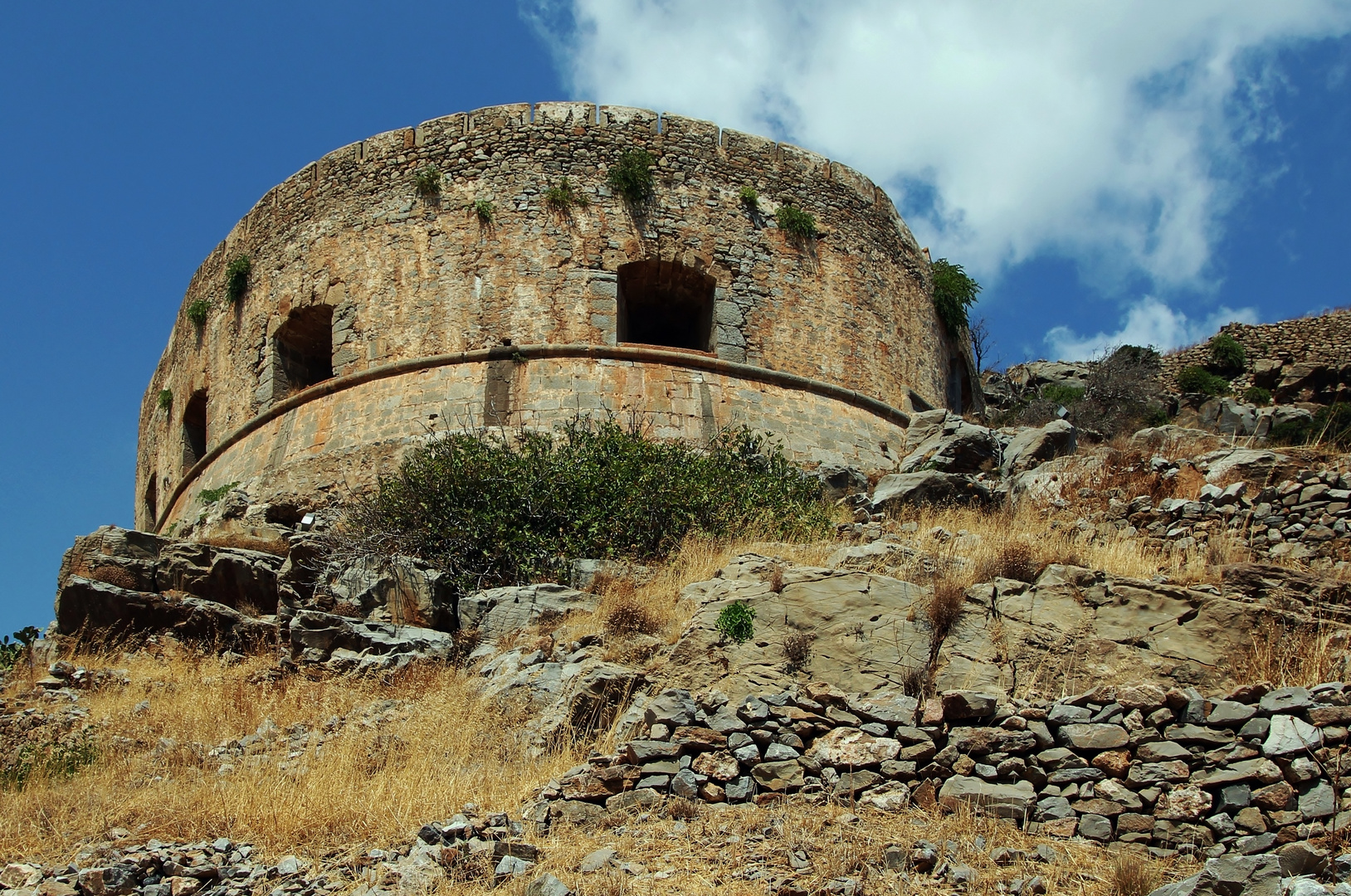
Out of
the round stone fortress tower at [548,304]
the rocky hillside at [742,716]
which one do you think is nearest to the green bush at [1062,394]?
the round stone fortress tower at [548,304]

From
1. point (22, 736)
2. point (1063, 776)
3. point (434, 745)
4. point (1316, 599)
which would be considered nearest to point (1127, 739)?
point (1063, 776)

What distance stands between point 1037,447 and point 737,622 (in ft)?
17.6

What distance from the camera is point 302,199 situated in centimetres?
1390

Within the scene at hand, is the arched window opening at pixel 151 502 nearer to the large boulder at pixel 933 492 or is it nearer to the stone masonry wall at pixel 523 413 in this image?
the stone masonry wall at pixel 523 413

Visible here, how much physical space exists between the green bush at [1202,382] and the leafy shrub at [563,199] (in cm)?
933

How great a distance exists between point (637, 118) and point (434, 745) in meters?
8.57

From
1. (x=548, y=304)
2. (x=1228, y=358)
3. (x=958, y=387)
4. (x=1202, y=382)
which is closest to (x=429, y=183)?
(x=548, y=304)

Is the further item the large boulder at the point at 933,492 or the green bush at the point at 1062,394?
the green bush at the point at 1062,394

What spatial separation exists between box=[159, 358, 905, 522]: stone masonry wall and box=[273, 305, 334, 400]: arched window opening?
0.65 meters

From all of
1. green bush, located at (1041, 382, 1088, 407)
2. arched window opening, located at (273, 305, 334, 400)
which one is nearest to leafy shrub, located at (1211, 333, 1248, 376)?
green bush, located at (1041, 382, 1088, 407)

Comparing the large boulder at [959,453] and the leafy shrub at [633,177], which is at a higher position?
the leafy shrub at [633,177]

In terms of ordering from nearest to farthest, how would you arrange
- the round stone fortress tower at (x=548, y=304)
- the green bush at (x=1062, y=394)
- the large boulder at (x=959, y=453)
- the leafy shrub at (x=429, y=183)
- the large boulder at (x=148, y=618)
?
the large boulder at (x=148, y=618), the large boulder at (x=959, y=453), the round stone fortress tower at (x=548, y=304), the leafy shrub at (x=429, y=183), the green bush at (x=1062, y=394)

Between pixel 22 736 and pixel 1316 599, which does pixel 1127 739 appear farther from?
pixel 22 736

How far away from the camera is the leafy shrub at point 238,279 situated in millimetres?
14102
